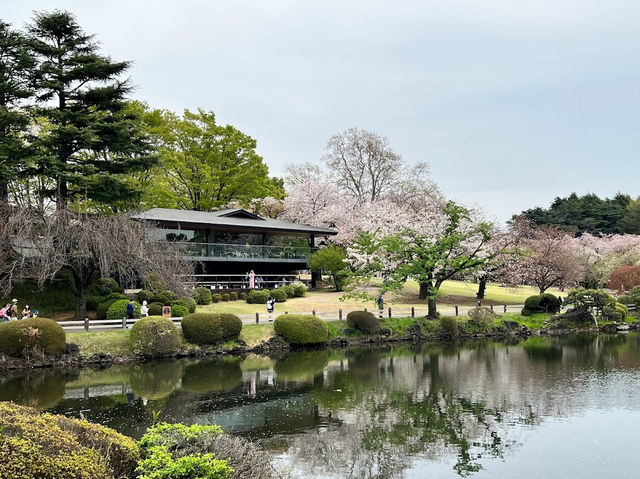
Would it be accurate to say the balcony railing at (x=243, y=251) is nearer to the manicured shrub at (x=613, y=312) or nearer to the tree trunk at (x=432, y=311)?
the tree trunk at (x=432, y=311)

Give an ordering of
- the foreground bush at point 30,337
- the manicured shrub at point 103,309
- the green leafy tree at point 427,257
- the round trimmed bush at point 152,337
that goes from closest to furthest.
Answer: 1. the foreground bush at point 30,337
2. the round trimmed bush at point 152,337
3. the manicured shrub at point 103,309
4. the green leafy tree at point 427,257

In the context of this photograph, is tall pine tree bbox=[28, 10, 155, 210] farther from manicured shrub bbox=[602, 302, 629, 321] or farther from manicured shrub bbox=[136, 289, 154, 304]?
manicured shrub bbox=[602, 302, 629, 321]

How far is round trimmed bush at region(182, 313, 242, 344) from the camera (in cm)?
2478

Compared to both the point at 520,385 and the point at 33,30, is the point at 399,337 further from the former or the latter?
the point at 33,30

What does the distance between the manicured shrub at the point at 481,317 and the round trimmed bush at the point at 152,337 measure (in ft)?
61.9

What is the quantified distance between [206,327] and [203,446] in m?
17.5

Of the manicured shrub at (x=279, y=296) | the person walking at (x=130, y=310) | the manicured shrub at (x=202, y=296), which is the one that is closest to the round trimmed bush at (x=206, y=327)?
the person walking at (x=130, y=310)

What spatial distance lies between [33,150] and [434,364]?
2412cm

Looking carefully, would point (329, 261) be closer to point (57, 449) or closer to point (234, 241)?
point (234, 241)

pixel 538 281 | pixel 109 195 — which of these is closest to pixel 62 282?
pixel 109 195

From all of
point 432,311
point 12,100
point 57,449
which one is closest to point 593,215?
point 432,311

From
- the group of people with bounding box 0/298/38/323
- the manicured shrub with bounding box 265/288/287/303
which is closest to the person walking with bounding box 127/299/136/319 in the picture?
the group of people with bounding box 0/298/38/323

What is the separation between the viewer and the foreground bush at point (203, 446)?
7566 millimetres

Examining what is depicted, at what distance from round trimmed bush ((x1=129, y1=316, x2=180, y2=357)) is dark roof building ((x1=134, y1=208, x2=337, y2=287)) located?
379 inches
